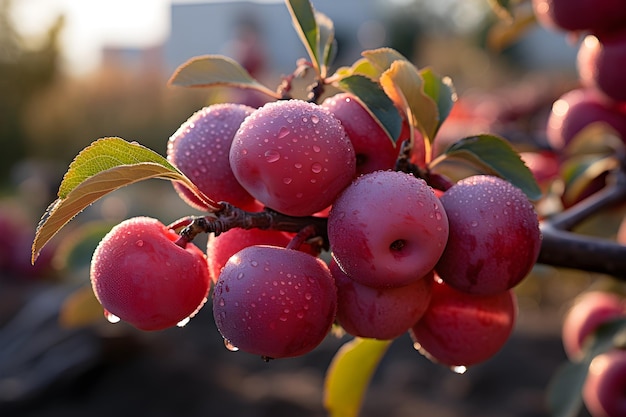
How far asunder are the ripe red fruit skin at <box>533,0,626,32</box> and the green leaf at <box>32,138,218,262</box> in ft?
1.64

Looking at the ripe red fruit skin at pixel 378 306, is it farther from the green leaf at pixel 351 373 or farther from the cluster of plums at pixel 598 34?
the cluster of plums at pixel 598 34

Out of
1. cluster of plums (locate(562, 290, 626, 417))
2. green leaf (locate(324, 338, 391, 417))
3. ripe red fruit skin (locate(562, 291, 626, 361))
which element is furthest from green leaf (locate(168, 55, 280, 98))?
ripe red fruit skin (locate(562, 291, 626, 361))

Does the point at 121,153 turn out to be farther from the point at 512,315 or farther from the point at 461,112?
the point at 461,112

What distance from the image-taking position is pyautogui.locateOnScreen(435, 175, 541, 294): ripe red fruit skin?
47 cm

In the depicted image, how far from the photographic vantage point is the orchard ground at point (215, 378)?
6.93ft

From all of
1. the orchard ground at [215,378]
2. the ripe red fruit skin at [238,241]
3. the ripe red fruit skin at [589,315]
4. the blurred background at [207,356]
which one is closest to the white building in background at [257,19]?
the blurred background at [207,356]

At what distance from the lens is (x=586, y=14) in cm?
76

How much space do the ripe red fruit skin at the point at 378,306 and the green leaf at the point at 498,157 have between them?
107 mm

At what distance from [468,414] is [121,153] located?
5.92ft

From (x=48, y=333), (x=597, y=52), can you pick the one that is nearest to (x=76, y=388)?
(x=48, y=333)

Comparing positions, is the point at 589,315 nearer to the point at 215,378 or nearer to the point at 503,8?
the point at 503,8

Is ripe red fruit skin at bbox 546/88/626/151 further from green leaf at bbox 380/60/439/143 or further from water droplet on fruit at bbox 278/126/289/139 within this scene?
water droplet on fruit at bbox 278/126/289/139

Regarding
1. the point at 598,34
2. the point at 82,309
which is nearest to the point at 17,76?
the point at 82,309

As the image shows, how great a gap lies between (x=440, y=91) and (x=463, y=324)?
0.63 feet
